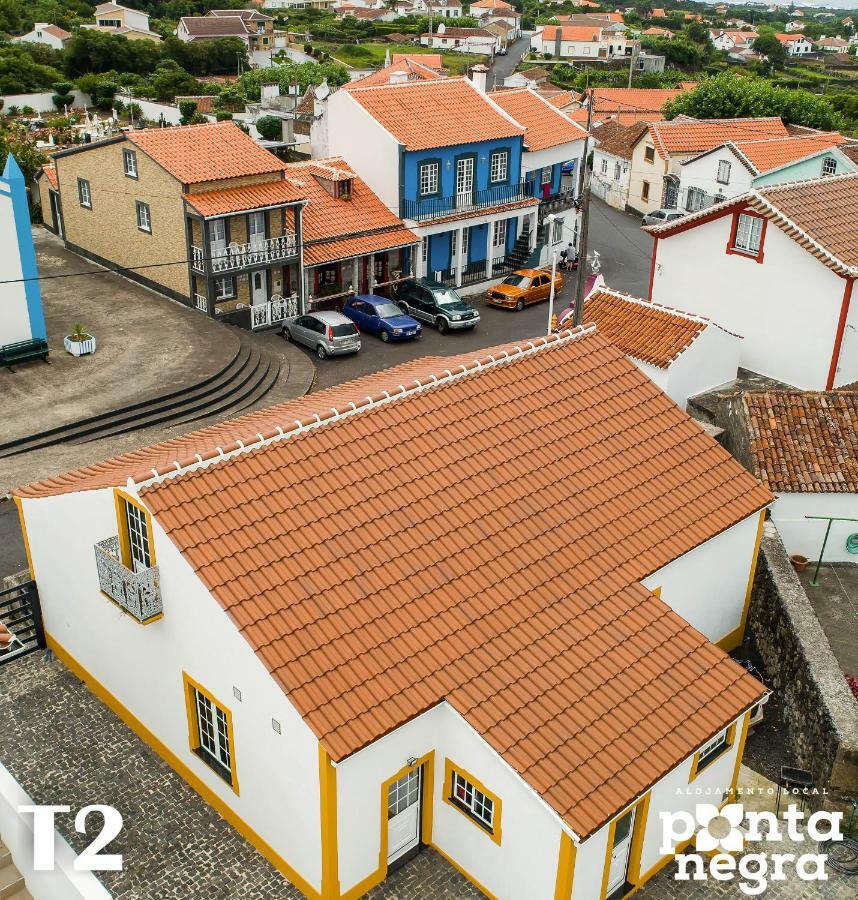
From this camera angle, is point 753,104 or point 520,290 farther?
point 753,104

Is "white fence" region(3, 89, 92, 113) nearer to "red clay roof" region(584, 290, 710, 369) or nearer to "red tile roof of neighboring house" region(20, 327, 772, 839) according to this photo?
"red clay roof" region(584, 290, 710, 369)

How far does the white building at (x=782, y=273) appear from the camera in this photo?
28016 mm

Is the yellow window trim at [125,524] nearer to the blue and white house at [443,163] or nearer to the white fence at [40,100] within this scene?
the blue and white house at [443,163]

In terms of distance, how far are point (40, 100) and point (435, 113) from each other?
5723cm

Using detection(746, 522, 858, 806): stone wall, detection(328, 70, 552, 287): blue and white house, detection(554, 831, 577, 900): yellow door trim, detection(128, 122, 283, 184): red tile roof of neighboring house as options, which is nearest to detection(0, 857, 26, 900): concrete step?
detection(554, 831, 577, 900): yellow door trim

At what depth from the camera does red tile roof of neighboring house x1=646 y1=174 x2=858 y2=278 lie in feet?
90.7

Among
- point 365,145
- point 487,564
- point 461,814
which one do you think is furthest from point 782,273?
point 461,814

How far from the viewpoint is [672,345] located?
86.6 ft

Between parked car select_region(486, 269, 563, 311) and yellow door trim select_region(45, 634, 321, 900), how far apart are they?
27.8 metres

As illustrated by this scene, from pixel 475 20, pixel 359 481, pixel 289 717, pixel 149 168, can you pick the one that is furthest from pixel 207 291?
pixel 475 20

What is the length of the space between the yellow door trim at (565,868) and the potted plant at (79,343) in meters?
26.3

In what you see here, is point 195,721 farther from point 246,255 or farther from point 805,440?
point 246,255

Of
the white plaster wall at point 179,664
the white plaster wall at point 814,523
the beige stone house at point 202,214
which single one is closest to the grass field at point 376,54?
the beige stone house at point 202,214

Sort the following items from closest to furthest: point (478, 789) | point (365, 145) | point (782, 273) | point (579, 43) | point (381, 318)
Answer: point (478, 789) < point (782, 273) < point (381, 318) < point (365, 145) < point (579, 43)
